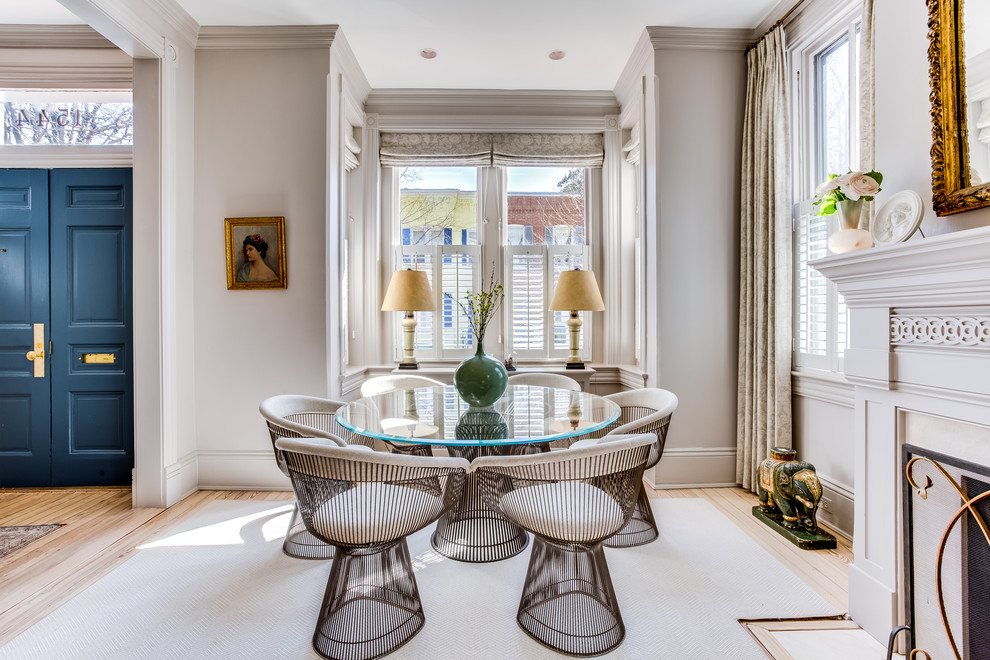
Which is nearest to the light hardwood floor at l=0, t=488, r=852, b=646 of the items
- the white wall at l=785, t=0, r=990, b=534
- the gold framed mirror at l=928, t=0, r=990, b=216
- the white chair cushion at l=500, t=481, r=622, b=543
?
the white wall at l=785, t=0, r=990, b=534

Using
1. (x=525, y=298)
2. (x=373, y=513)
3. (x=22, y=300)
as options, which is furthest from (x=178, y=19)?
(x=373, y=513)

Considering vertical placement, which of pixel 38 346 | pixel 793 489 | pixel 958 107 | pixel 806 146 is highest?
pixel 806 146

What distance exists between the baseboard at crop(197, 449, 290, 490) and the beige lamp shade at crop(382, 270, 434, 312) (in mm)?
1360

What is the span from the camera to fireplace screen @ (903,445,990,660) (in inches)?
55.7

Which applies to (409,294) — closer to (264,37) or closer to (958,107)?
(264,37)

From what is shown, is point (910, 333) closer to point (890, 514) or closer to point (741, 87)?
point (890, 514)

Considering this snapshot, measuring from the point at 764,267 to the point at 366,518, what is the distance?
2730mm

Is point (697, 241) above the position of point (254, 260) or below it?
above

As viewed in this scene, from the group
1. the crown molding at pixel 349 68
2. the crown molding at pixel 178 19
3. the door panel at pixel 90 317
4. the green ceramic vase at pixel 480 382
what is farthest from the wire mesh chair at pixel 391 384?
the crown molding at pixel 178 19

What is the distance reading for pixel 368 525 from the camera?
65.2 inches

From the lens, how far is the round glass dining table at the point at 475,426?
1.88 m

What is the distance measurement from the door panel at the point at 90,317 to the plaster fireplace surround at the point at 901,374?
410 centimetres

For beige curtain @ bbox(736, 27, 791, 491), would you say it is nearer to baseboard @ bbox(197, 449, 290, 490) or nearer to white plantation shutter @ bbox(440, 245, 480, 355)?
white plantation shutter @ bbox(440, 245, 480, 355)

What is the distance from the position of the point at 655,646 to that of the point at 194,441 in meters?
3.07
